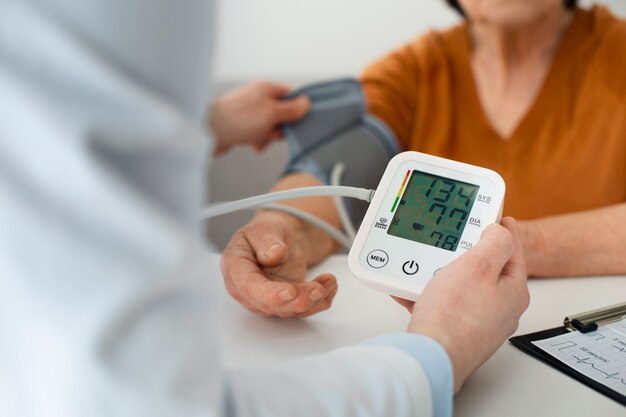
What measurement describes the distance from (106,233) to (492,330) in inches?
12.5

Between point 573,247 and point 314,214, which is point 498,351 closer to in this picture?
point 573,247

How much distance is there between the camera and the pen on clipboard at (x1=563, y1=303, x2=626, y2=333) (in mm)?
698

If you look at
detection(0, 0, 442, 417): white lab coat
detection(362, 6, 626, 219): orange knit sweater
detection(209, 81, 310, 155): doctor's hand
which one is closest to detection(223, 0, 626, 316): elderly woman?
detection(362, 6, 626, 219): orange knit sweater

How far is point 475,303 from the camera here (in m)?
0.55

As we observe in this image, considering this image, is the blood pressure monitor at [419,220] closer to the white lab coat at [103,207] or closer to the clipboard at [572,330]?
the clipboard at [572,330]

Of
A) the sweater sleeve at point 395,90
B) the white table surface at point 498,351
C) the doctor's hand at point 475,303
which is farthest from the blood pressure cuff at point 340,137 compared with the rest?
the doctor's hand at point 475,303

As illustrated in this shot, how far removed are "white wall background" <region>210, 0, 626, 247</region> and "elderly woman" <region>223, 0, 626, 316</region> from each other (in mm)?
423

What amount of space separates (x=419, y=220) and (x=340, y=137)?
528 mm

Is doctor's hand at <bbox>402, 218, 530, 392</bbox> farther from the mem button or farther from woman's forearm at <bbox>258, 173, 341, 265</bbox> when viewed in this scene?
woman's forearm at <bbox>258, 173, 341, 265</bbox>

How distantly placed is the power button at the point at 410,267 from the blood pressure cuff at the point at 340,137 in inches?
17.1

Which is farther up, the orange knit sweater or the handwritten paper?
the orange knit sweater

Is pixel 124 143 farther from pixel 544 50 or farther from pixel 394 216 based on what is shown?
pixel 544 50

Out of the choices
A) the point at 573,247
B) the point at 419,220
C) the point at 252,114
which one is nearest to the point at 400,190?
the point at 419,220

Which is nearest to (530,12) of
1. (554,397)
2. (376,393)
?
(554,397)
